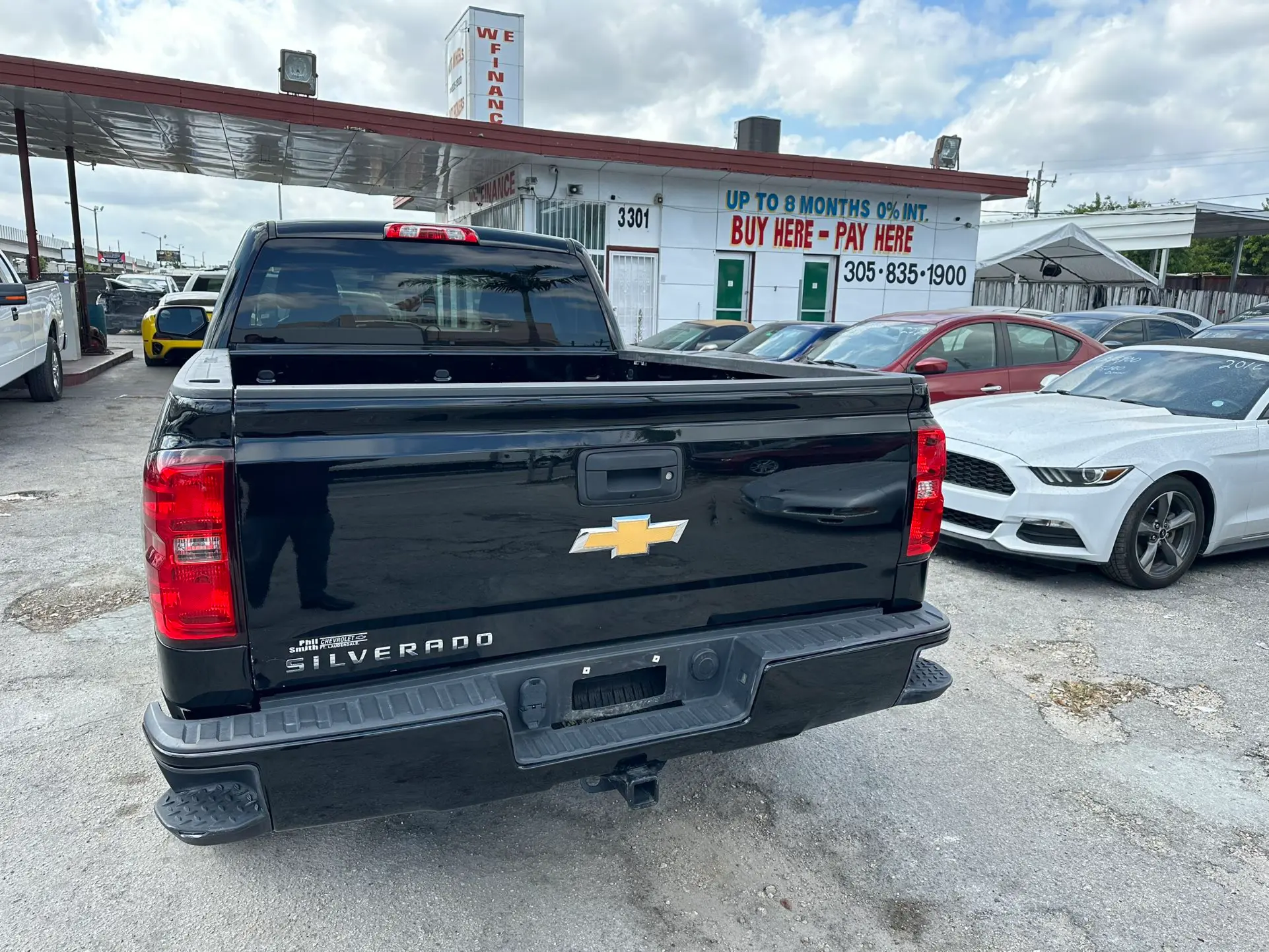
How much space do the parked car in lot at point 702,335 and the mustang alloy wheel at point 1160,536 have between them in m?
8.36

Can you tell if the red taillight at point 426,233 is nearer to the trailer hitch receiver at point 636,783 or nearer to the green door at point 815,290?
the trailer hitch receiver at point 636,783

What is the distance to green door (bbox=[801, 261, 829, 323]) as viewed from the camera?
19016 millimetres

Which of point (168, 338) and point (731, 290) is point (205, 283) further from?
point (731, 290)

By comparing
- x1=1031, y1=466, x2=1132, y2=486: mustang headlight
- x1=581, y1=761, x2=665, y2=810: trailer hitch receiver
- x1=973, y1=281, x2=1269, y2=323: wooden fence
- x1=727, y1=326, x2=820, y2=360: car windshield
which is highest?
x1=973, y1=281, x2=1269, y2=323: wooden fence

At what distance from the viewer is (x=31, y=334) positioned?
9945mm

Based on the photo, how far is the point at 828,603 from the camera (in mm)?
2688

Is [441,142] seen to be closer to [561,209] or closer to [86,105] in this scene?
[561,209]

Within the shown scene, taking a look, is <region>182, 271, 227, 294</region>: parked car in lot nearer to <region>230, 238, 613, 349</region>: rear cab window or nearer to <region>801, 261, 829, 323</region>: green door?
<region>801, 261, 829, 323</region>: green door

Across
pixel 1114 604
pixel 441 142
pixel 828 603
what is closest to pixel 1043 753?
pixel 828 603

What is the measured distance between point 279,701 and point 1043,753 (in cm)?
301

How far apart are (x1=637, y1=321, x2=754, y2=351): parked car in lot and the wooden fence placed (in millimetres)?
15609

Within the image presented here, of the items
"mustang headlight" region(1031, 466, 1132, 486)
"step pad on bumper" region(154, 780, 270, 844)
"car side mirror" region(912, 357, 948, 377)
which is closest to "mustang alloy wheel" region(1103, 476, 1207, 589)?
"mustang headlight" region(1031, 466, 1132, 486)

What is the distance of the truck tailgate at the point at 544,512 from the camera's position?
1.93 metres

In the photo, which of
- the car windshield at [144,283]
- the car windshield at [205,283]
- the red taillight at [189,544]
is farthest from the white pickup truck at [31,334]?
the car windshield at [144,283]
